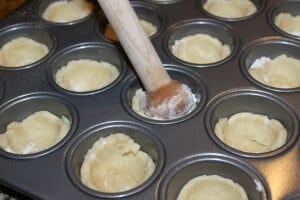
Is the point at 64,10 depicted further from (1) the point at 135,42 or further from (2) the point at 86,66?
(1) the point at 135,42

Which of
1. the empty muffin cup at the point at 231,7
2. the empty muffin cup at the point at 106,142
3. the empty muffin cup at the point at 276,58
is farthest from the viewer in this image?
the empty muffin cup at the point at 231,7

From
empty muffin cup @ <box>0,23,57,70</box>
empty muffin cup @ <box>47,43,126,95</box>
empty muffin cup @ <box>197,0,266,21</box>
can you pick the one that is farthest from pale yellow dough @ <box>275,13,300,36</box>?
empty muffin cup @ <box>0,23,57,70</box>

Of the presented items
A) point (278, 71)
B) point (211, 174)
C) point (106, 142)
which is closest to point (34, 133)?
point (106, 142)

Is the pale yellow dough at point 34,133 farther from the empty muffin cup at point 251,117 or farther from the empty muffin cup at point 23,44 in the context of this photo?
the empty muffin cup at point 251,117

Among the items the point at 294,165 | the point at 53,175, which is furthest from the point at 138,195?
the point at 294,165

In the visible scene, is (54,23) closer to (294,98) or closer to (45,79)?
(45,79)

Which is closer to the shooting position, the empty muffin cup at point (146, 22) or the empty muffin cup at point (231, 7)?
the empty muffin cup at point (146, 22)

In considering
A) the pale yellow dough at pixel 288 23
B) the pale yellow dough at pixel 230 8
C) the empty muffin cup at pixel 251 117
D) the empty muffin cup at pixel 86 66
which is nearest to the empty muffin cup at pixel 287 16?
the pale yellow dough at pixel 288 23

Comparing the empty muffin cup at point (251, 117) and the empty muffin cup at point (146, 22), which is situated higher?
the empty muffin cup at point (146, 22)

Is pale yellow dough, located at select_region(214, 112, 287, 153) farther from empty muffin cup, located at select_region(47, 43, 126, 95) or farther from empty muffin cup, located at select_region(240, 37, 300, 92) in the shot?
empty muffin cup, located at select_region(47, 43, 126, 95)
